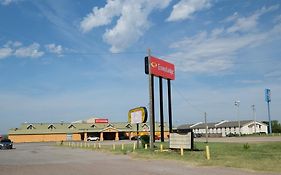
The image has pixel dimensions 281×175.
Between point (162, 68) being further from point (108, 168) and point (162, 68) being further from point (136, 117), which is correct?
point (108, 168)

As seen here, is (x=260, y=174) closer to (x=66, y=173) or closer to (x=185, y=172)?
(x=185, y=172)

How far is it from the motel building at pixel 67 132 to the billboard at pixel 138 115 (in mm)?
60769

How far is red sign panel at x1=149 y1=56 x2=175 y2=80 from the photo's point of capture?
48938 millimetres

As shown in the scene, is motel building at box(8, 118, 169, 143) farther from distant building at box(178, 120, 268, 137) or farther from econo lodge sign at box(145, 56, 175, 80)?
econo lodge sign at box(145, 56, 175, 80)

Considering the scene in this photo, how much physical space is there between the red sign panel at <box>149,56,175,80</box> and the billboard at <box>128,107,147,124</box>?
33.5 ft

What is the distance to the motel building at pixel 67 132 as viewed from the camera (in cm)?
10206

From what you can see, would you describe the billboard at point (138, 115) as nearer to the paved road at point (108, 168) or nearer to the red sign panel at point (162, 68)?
the red sign panel at point (162, 68)

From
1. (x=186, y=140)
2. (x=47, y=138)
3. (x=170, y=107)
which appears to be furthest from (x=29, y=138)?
(x=186, y=140)

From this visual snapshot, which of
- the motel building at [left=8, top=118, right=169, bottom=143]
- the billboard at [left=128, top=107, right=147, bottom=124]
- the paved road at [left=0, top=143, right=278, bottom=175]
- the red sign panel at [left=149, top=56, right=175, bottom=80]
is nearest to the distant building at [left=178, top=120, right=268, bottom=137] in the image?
the motel building at [left=8, top=118, right=169, bottom=143]

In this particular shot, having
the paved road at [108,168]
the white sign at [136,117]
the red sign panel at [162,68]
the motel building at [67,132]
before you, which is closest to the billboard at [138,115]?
the white sign at [136,117]

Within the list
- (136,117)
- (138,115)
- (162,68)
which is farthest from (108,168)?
(162,68)

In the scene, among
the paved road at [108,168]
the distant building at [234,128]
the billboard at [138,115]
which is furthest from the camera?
the distant building at [234,128]

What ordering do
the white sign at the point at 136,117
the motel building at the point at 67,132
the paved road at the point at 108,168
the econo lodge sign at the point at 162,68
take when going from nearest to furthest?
the paved road at the point at 108,168 → the white sign at the point at 136,117 → the econo lodge sign at the point at 162,68 → the motel building at the point at 67,132

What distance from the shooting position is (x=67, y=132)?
105 m
